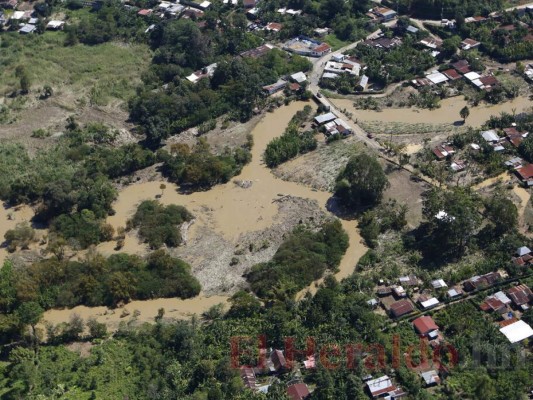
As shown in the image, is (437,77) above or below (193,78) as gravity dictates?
below

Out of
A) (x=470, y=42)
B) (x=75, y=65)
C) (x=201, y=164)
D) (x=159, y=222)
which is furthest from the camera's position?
(x=75, y=65)

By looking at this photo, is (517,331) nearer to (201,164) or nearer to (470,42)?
(201,164)

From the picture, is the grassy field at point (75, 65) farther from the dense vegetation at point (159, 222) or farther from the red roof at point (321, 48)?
the dense vegetation at point (159, 222)

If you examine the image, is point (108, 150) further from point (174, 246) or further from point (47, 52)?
point (47, 52)

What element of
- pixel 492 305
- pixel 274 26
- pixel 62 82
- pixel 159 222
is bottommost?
pixel 159 222

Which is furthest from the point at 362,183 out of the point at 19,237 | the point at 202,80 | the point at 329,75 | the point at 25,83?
the point at 25,83

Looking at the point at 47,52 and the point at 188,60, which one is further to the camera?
the point at 47,52

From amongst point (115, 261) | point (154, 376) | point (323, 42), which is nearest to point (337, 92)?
point (323, 42)
